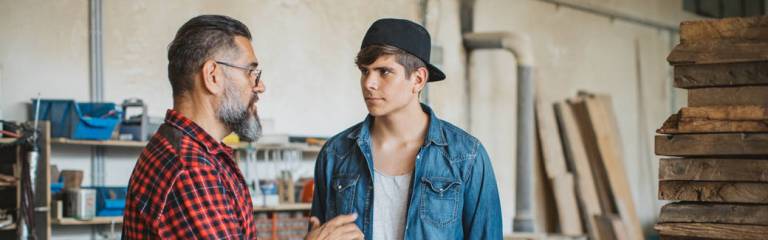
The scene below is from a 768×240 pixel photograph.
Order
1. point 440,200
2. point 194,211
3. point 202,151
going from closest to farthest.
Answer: point 194,211
point 202,151
point 440,200

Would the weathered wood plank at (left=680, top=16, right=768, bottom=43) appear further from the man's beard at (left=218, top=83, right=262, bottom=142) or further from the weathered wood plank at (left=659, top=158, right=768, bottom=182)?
the man's beard at (left=218, top=83, right=262, bottom=142)

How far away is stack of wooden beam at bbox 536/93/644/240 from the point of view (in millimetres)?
8836

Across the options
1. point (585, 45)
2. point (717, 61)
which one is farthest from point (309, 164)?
point (717, 61)

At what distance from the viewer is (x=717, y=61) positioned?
313cm

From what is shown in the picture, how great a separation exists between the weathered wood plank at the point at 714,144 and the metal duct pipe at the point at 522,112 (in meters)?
4.92

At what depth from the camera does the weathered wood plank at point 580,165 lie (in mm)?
8875

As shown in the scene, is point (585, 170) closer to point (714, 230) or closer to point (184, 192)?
point (714, 230)

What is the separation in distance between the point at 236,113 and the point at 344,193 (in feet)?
2.52

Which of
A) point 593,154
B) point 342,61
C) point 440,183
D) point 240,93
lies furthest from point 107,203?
point 593,154

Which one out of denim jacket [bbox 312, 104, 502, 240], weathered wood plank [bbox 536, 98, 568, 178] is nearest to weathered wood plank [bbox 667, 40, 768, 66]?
denim jacket [bbox 312, 104, 502, 240]

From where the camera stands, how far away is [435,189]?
2988 mm

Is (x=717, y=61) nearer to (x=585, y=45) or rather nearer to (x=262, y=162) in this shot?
(x=262, y=162)

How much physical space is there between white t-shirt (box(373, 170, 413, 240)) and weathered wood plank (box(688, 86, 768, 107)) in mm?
977

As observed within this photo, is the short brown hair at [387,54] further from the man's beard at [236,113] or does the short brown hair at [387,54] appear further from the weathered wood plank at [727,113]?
the weathered wood plank at [727,113]
